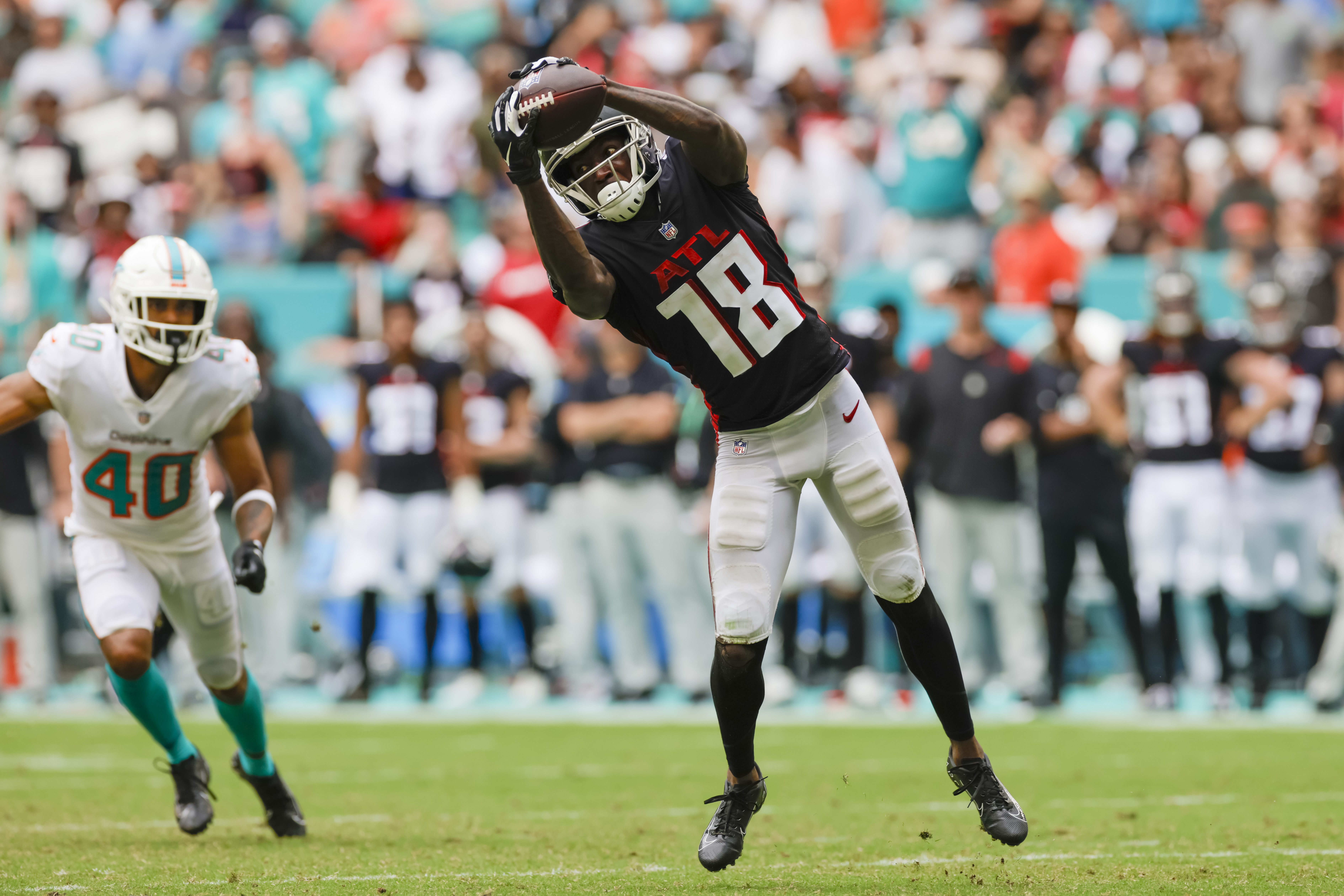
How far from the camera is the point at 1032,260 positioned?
484 inches

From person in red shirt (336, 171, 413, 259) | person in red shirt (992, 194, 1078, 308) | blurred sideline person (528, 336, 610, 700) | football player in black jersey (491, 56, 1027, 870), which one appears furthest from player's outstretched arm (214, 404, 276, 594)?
person in red shirt (336, 171, 413, 259)

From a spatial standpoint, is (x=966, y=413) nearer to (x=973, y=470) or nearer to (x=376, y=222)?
(x=973, y=470)

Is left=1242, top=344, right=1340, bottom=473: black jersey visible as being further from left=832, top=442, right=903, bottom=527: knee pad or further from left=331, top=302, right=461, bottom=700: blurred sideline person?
left=832, top=442, right=903, bottom=527: knee pad

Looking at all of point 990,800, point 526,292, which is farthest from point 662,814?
point 526,292

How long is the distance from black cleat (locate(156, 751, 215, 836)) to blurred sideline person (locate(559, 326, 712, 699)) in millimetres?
5058

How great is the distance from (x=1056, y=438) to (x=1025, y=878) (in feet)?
18.3

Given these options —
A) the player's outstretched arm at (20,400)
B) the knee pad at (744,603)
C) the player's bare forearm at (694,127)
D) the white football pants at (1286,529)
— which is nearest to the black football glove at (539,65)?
the player's bare forearm at (694,127)

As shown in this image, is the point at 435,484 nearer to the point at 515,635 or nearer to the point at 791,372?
the point at 515,635

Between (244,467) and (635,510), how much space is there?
199 inches

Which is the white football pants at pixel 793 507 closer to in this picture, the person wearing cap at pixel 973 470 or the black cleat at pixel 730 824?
the black cleat at pixel 730 824

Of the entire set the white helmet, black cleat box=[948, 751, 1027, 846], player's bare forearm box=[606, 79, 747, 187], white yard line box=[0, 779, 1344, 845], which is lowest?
white yard line box=[0, 779, 1344, 845]

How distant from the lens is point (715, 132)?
191 inches

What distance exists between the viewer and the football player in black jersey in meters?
4.91

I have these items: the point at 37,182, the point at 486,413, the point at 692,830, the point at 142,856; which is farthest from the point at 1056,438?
the point at 37,182
